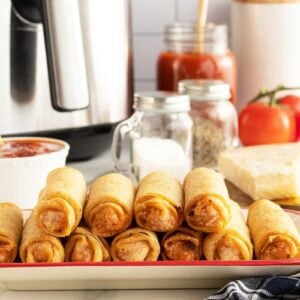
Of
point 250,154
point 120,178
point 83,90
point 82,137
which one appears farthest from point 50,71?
point 120,178

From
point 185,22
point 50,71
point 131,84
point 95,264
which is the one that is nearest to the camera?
point 95,264

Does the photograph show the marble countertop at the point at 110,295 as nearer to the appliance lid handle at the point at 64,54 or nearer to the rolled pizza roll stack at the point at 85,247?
the rolled pizza roll stack at the point at 85,247

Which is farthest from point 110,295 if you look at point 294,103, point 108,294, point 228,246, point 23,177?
point 294,103

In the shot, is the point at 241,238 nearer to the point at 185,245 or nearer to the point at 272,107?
the point at 185,245

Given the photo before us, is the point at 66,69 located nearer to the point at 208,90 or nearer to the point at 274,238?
the point at 208,90

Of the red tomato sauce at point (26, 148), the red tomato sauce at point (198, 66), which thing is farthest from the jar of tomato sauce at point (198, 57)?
the red tomato sauce at point (26, 148)

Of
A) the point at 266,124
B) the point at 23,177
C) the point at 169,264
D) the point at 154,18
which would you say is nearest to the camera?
the point at 169,264
